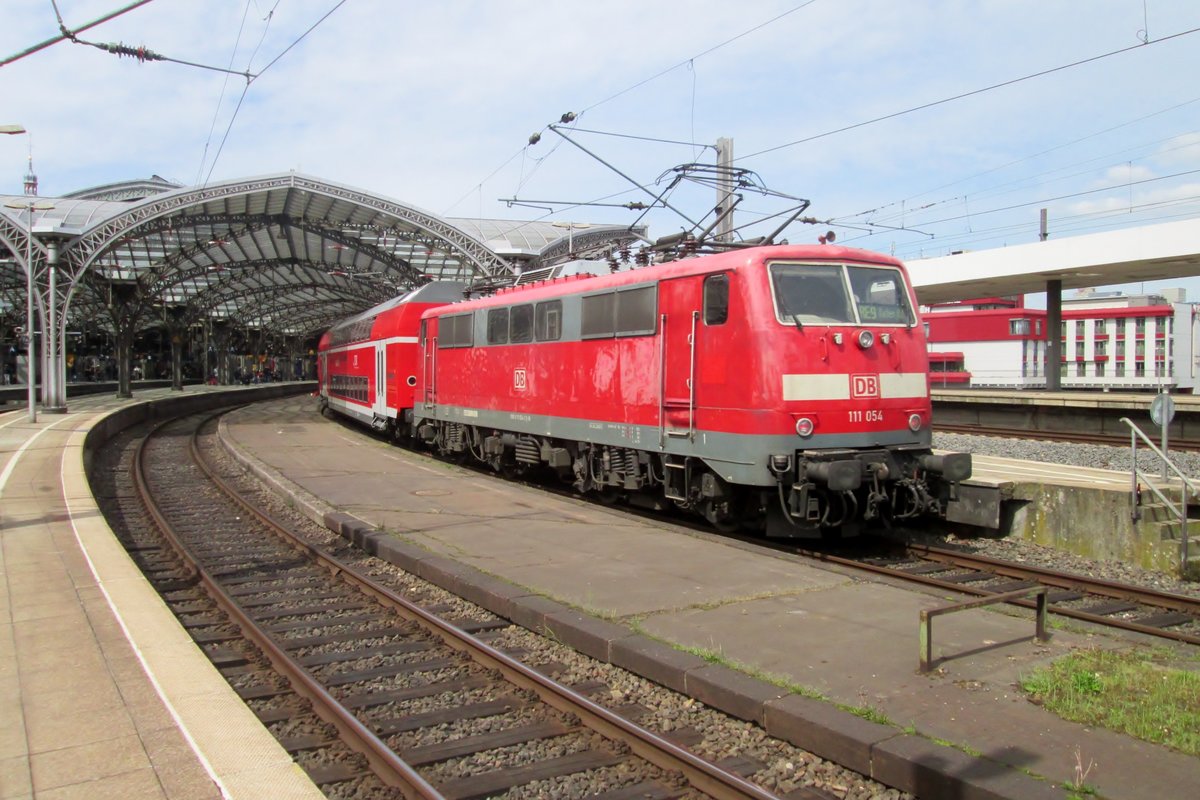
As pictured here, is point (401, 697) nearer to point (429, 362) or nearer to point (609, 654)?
point (609, 654)

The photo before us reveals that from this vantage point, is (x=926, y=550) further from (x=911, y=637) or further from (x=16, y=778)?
(x=16, y=778)

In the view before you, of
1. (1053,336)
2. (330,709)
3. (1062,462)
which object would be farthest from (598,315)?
(1053,336)

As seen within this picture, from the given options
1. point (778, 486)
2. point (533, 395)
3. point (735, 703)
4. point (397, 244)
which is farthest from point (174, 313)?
point (735, 703)

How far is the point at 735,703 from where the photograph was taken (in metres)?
5.09

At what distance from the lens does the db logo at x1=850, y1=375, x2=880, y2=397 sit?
9.34m

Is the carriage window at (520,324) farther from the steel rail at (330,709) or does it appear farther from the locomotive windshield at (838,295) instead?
the steel rail at (330,709)

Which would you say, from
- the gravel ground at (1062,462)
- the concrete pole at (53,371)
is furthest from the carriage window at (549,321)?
the concrete pole at (53,371)

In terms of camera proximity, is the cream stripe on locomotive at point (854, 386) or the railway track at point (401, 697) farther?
the cream stripe on locomotive at point (854, 386)

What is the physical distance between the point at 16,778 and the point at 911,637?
535cm

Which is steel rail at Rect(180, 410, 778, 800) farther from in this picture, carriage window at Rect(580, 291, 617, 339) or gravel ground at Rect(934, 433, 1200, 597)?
gravel ground at Rect(934, 433, 1200, 597)

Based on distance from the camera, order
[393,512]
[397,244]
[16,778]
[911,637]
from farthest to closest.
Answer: [397,244]
[393,512]
[911,637]
[16,778]

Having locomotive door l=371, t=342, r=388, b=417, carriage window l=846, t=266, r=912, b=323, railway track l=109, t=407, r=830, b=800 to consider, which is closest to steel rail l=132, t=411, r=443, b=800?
railway track l=109, t=407, r=830, b=800

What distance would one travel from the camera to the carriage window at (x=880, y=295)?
9773 mm

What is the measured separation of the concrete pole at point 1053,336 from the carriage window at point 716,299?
18914 mm
